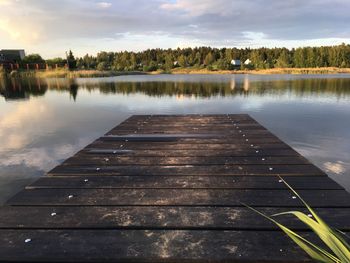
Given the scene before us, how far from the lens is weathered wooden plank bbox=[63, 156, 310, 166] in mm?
5250

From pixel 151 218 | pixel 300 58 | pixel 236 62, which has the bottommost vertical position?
pixel 151 218

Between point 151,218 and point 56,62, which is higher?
point 56,62

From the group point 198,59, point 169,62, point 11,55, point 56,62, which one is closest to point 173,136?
point 56,62

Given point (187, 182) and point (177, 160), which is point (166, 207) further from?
point (177, 160)

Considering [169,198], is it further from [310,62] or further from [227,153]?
[310,62]

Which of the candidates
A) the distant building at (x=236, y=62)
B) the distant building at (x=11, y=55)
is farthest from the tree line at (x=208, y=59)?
the distant building at (x=11, y=55)

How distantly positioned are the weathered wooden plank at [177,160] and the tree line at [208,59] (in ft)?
268

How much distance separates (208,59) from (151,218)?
120 metres

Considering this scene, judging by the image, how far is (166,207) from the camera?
351 cm

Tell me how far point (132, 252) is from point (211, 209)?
1147mm

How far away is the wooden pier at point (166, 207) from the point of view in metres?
2.68

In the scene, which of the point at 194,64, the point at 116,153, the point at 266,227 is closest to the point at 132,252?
the point at 266,227

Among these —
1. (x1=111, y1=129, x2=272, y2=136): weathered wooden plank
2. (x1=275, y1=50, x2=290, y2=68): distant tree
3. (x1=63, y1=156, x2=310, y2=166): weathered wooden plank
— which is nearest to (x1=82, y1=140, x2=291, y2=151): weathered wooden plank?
(x1=63, y1=156, x2=310, y2=166): weathered wooden plank

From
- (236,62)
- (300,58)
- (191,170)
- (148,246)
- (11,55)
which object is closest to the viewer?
(148,246)
